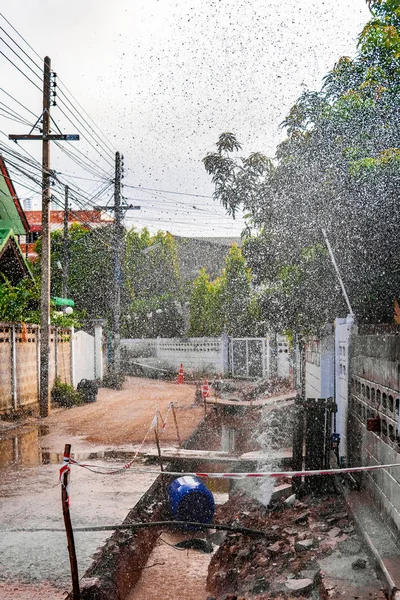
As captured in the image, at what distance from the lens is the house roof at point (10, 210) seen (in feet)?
86.3

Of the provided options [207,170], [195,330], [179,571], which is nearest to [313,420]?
[179,571]

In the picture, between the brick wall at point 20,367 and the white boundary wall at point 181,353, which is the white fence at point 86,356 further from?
the white boundary wall at point 181,353

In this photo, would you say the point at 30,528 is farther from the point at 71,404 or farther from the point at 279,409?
the point at 71,404

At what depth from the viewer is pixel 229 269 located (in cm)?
3247

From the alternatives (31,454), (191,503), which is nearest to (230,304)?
(31,454)

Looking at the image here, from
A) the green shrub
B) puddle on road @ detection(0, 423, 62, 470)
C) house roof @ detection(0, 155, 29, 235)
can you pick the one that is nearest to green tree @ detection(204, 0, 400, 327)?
puddle on road @ detection(0, 423, 62, 470)

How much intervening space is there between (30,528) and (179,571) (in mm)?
1515

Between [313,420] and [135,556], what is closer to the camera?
[135,556]

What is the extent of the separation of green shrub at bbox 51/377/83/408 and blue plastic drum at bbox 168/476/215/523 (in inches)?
481

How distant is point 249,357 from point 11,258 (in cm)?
1294

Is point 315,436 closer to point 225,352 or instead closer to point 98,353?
point 98,353

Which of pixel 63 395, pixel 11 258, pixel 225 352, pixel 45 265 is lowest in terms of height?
pixel 63 395

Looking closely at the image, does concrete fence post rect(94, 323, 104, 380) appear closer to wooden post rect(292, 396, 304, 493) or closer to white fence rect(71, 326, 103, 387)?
white fence rect(71, 326, 103, 387)

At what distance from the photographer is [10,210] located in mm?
27516
